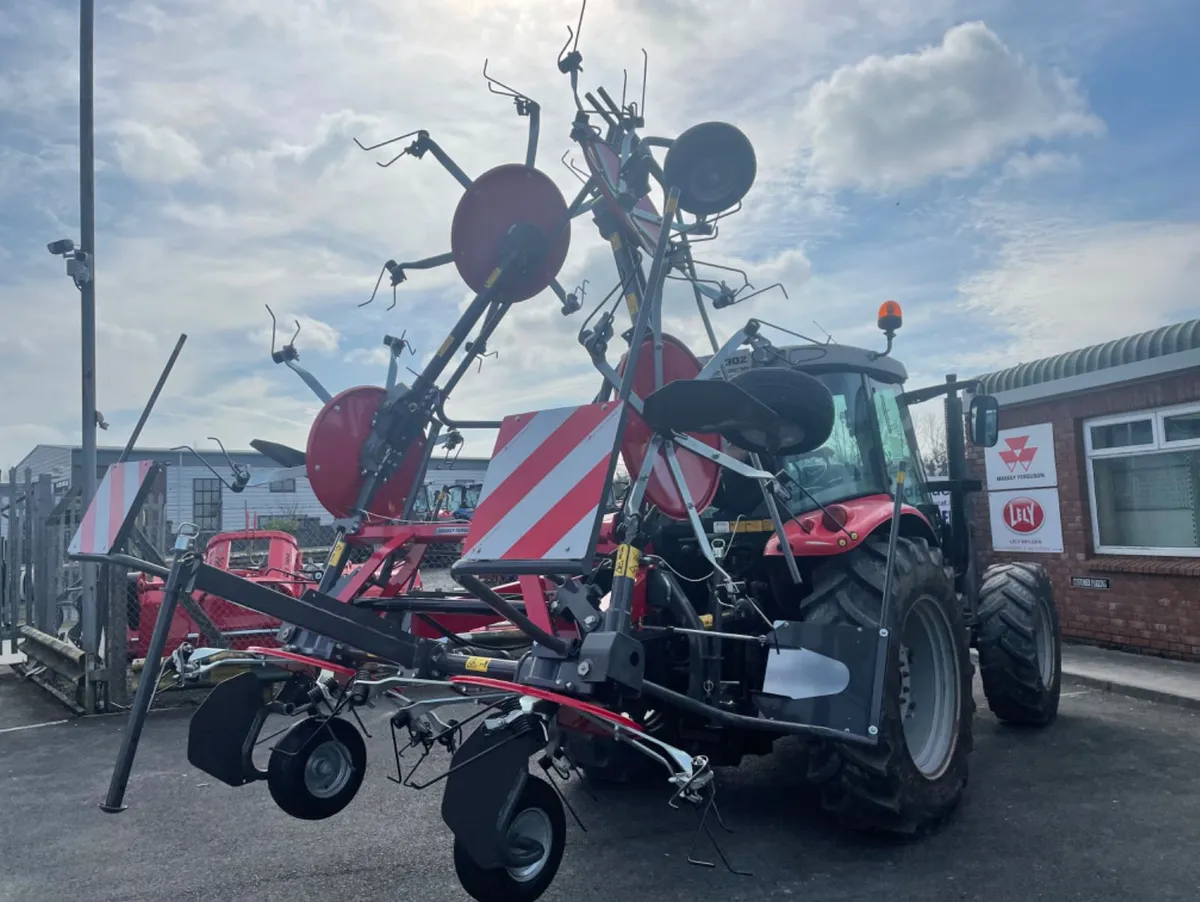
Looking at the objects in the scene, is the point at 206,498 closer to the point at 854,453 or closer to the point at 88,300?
the point at 88,300

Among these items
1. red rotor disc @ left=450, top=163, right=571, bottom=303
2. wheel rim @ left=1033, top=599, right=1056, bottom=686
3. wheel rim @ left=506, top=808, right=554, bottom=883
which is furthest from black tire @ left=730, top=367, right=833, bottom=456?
wheel rim @ left=1033, top=599, right=1056, bottom=686

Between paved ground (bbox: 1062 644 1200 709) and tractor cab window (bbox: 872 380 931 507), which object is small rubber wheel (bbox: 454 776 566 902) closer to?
tractor cab window (bbox: 872 380 931 507)

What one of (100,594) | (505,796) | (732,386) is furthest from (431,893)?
(100,594)

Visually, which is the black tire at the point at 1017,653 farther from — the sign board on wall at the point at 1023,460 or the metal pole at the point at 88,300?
the metal pole at the point at 88,300

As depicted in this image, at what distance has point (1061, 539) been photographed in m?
9.25

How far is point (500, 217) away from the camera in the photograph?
14.5ft

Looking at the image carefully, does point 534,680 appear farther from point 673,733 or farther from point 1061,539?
point 1061,539

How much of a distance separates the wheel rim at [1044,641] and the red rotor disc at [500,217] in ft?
13.1

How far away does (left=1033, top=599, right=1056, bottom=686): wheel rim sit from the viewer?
615cm

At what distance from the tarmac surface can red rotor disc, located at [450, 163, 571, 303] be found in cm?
256

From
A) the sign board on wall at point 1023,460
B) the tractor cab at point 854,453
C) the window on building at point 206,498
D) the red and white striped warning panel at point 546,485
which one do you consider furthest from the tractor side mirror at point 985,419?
the window on building at point 206,498

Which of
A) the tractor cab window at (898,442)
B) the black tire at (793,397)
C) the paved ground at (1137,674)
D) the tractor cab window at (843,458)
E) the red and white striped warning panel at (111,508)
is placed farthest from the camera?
the paved ground at (1137,674)

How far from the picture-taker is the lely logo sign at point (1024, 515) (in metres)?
9.51

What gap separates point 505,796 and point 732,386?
159cm
